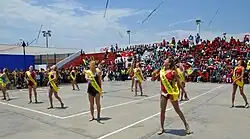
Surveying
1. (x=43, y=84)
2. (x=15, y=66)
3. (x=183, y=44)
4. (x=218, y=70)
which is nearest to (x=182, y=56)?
(x=183, y=44)

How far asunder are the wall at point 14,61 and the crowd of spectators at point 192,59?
2238 millimetres

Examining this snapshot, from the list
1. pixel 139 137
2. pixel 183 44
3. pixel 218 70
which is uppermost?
pixel 183 44

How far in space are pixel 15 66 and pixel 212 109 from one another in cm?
2133

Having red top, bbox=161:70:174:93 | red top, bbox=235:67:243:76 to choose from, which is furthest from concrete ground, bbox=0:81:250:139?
red top, bbox=235:67:243:76

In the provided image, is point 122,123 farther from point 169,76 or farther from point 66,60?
point 66,60

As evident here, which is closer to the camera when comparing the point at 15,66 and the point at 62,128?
the point at 62,128

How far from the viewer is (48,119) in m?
8.80

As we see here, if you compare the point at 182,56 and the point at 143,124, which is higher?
the point at 182,56

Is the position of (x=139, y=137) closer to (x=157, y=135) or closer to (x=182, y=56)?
(x=157, y=135)

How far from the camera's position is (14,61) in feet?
85.6

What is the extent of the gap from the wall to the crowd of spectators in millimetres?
2238

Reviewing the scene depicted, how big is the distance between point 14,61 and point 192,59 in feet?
60.3

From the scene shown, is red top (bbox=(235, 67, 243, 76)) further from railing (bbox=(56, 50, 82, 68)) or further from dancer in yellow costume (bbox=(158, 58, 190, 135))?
railing (bbox=(56, 50, 82, 68))

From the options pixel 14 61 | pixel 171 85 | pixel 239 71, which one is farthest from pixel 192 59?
pixel 171 85
